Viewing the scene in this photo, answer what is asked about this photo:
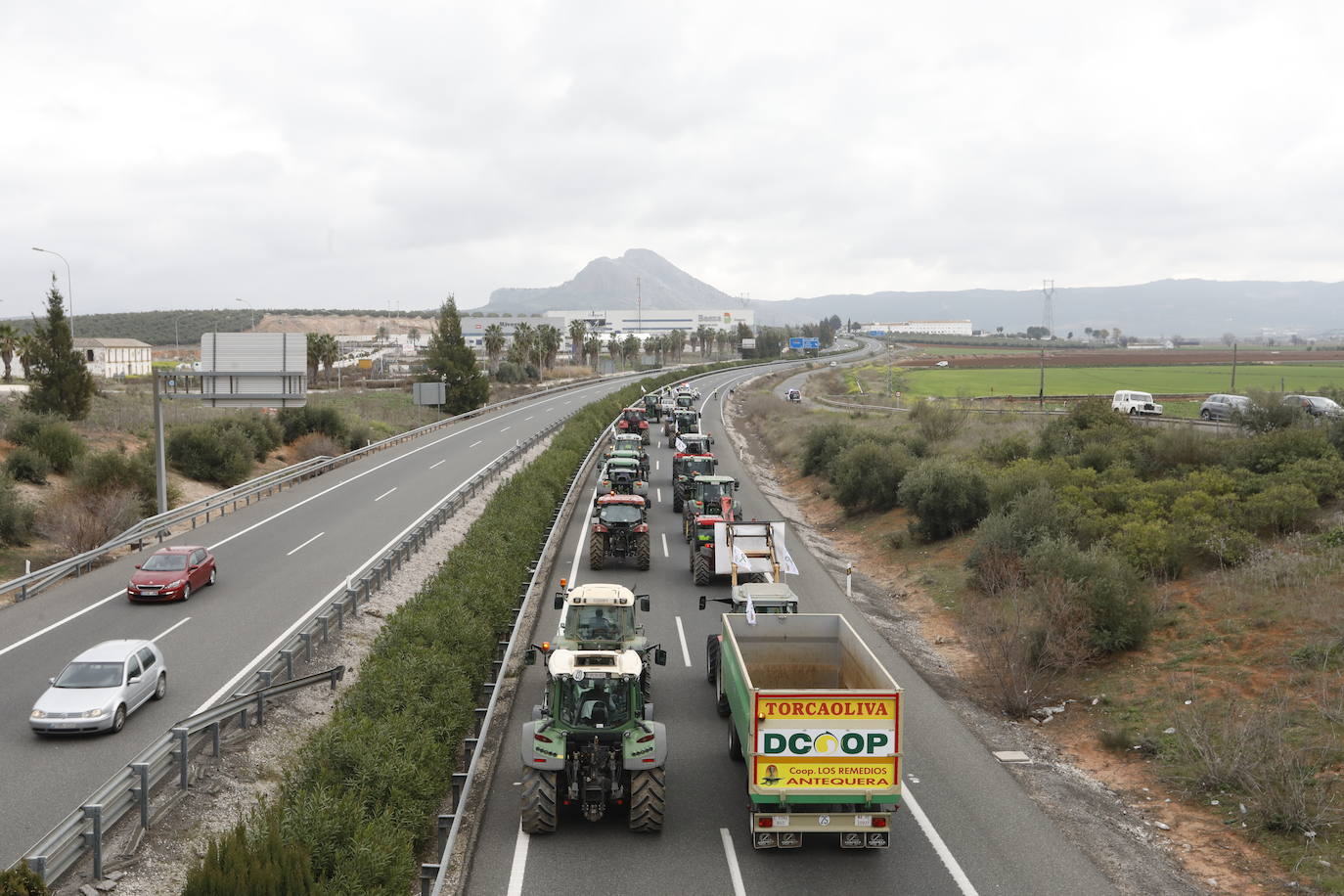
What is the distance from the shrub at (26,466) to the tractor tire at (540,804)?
3442cm

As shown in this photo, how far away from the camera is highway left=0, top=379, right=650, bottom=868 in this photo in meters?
14.6

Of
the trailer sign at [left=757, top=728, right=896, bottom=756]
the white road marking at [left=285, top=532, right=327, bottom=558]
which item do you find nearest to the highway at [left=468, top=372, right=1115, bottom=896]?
the trailer sign at [left=757, top=728, right=896, bottom=756]

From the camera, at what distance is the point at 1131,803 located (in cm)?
1465

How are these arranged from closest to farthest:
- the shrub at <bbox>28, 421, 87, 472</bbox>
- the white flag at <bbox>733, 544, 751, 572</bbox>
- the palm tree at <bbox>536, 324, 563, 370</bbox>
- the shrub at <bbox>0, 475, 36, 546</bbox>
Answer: the white flag at <bbox>733, 544, 751, 572</bbox> → the shrub at <bbox>0, 475, 36, 546</bbox> → the shrub at <bbox>28, 421, 87, 472</bbox> → the palm tree at <bbox>536, 324, 563, 370</bbox>

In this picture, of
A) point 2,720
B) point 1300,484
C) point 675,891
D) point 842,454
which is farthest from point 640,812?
point 842,454

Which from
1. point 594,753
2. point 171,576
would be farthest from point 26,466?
point 594,753

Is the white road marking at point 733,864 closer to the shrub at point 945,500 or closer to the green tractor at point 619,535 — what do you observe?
the green tractor at point 619,535

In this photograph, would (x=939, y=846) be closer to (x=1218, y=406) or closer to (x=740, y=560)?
(x=740, y=560)

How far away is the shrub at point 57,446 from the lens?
40531 mm

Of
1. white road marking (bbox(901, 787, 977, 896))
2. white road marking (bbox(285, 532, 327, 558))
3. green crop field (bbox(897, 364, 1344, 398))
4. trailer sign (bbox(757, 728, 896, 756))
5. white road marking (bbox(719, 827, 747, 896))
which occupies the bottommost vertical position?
white road marking (bbox(719, 827, 747, 896))

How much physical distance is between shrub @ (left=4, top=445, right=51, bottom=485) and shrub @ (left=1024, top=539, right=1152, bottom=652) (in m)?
38.0

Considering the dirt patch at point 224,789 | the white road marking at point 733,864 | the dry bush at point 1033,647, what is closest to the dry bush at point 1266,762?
the dry bush at point 1033,647

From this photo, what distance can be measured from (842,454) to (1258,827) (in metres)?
30.7

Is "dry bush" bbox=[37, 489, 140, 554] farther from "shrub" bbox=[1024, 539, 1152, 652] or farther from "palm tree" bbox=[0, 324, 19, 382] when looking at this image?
"palm tree" bbox=[0, 324, 19, 382]
